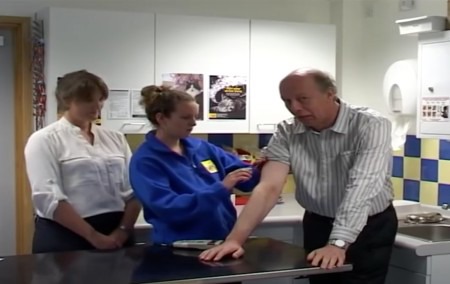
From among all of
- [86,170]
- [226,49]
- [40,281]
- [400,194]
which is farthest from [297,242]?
[40,281]

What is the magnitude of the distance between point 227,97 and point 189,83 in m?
0.22

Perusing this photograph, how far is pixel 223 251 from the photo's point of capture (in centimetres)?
209

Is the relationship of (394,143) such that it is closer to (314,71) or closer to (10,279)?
(314,71)

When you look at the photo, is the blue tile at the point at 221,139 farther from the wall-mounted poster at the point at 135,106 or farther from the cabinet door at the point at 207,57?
the wall-mounted poster at the point at 135,106

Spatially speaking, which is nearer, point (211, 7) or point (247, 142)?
point (211, 7)

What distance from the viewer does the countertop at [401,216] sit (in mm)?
2688

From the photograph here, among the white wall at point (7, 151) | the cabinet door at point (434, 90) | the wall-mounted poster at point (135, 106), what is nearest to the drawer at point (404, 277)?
the cabinet door at point (434, 90)

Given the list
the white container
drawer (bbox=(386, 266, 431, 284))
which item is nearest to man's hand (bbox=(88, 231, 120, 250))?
drawer (bbox=(386, 266, 431, 284))

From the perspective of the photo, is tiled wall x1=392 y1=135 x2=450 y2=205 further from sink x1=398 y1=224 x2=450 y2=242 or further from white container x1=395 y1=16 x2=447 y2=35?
white container x1=395 y1=16 x2=447 y2=35

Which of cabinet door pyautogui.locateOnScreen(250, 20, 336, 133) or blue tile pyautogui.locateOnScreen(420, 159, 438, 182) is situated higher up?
cabinet door pyautogui.locateOnScreen(250, 20, 336, 133)

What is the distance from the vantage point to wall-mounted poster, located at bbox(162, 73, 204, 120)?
341 centimetres

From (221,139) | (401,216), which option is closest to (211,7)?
(221,139)

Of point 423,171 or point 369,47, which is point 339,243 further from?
point 369,47

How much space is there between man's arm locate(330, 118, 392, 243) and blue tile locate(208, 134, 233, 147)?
172 cm
